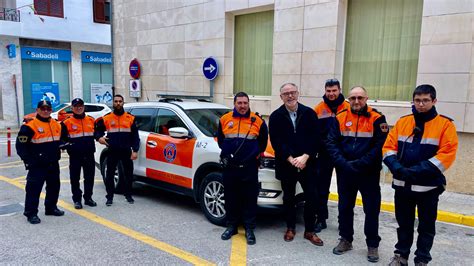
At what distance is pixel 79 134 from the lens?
584 cm

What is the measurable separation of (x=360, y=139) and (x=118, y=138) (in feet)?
12.4

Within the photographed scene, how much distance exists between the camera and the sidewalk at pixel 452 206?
579 cm

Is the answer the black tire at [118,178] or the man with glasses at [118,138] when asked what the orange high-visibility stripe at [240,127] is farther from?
the black tire at [118,178]

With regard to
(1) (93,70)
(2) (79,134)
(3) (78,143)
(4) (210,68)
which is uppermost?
(1) (93,70)

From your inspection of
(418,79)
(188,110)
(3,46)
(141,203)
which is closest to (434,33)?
(418,79)

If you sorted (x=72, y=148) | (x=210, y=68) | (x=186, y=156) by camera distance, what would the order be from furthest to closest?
(x=210, y=68) → (x=72, y=148) → (x=186, y=156)

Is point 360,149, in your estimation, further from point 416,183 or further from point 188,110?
point 188,110

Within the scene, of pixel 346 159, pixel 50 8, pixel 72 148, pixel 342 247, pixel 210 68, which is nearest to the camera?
pixel 346 159

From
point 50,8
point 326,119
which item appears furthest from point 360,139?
point 50,8

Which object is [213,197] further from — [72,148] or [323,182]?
[72,148]

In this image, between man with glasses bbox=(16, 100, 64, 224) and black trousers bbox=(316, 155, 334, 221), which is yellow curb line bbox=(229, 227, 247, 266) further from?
man with glasses bbox=(16, 100, 64, 224)

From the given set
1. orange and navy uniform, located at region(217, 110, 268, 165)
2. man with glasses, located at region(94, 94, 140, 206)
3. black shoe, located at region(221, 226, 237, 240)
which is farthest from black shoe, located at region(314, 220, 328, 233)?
man with glasses, located at region(94, 94, 140, 206)

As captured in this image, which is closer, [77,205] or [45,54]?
[77,205]

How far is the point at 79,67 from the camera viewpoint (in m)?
22.3
